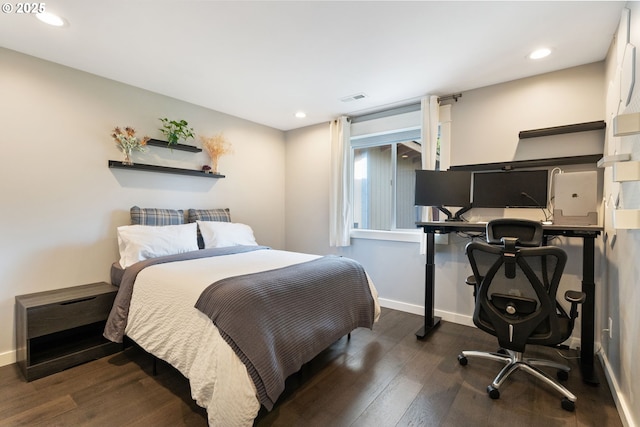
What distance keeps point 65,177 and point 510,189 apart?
161 inches

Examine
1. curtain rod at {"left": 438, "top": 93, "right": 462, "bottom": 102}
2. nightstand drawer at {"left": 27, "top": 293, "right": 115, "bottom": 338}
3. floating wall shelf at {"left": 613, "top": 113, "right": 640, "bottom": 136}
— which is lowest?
nightstand drawer at {"left": 27, "top": 293, "right": 115, "bottom": 338}

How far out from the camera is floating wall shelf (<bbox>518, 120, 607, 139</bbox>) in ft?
7.93

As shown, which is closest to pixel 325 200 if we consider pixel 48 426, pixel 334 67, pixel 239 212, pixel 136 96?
pixel 239 212

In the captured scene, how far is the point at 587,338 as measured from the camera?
2127mm

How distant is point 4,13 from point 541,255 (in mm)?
3782

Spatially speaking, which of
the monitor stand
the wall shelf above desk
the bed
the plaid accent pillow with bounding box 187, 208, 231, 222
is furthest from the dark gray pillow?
the wall shelf above desk

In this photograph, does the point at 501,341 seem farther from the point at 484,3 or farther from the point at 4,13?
the point at 4,13

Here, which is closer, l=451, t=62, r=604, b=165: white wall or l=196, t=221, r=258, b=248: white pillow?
l=451, t=62, r=604, b=165: white wall

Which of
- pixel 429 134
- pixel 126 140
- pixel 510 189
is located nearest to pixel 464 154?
pixel 429 134

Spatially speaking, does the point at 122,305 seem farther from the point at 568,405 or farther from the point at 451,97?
the point at 451,97

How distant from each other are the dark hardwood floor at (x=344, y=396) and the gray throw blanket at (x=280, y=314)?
288 mm

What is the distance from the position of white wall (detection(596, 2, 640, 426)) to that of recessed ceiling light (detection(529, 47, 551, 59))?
40cm

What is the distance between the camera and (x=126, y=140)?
2.87 metres

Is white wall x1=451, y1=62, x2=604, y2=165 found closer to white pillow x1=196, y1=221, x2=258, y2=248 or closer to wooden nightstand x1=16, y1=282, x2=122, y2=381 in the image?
white pillow x1=196, y1=221, x2=258, y2=248
